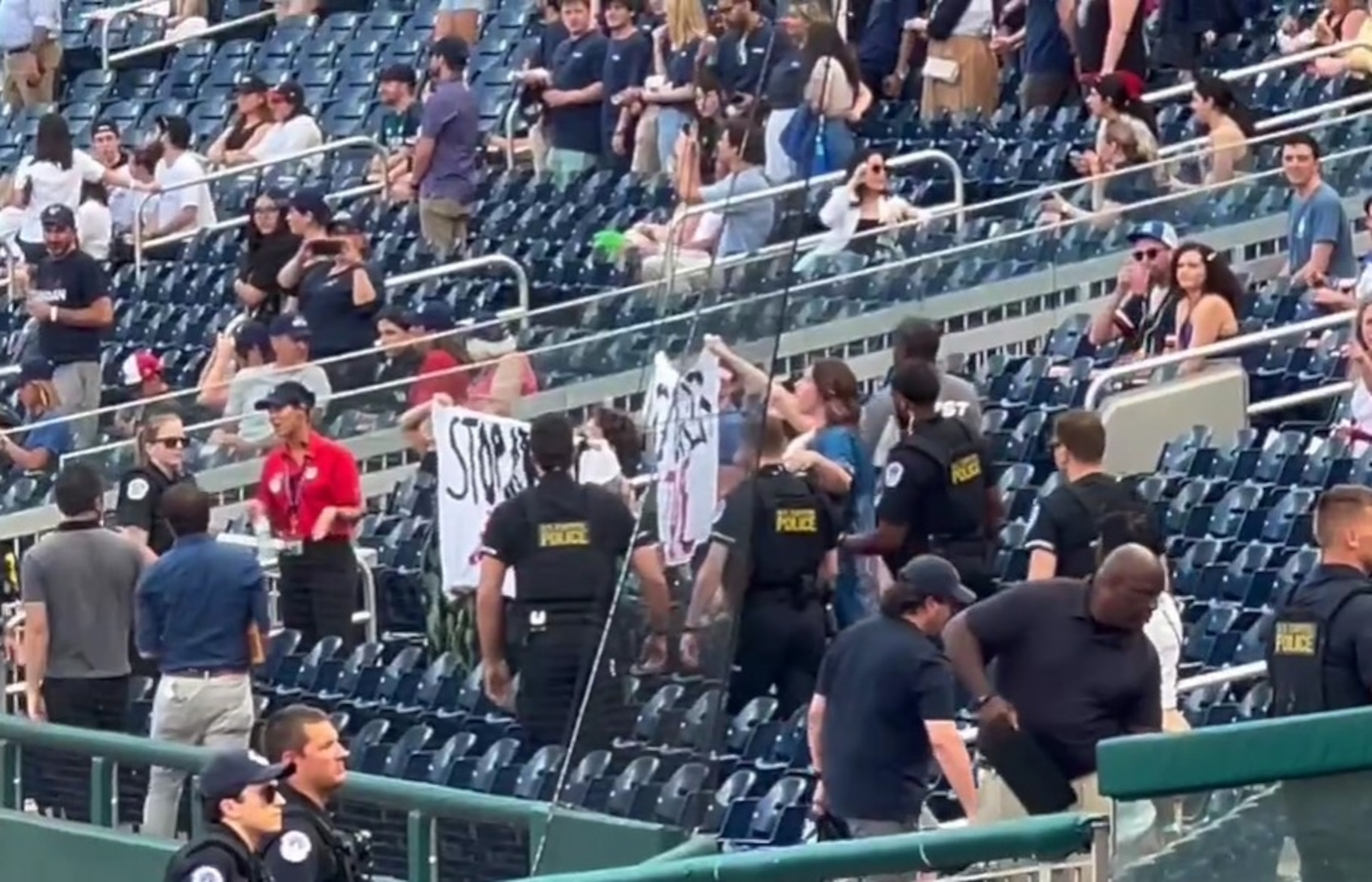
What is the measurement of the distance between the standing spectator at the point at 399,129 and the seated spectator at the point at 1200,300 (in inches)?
239

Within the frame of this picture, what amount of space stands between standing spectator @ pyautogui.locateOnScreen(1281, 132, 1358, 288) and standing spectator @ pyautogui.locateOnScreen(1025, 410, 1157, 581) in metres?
3.97

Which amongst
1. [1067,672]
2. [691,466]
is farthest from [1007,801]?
[691,466]

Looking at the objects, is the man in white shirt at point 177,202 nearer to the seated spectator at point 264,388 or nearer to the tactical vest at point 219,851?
the seated spectator at point 264,388

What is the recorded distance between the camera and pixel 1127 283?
14.9m

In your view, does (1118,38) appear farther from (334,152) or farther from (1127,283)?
(334,152)

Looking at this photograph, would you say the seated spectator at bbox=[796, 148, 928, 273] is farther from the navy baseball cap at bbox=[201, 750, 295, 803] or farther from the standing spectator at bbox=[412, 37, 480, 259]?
the navy baseball cap at bbox=[201, 750, 295, 803]

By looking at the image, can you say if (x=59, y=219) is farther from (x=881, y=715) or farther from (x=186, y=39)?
(x=881, y=715)

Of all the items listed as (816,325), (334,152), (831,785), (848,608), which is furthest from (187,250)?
(831,785)

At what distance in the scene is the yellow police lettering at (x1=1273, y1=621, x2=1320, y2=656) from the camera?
29.7ft

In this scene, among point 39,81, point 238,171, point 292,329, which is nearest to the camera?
point 292,329

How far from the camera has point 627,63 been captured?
736 inches

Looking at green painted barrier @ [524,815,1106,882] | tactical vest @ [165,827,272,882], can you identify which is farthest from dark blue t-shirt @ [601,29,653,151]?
green painted barrier @ [524,815,1106,882]

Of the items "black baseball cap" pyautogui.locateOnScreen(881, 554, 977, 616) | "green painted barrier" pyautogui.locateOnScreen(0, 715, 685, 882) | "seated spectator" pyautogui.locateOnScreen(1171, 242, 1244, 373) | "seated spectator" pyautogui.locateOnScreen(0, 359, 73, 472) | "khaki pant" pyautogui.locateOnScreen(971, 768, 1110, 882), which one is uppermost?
"seated spectator" pyautogui.locateOnScreen(1171, 242, 1244, 373)

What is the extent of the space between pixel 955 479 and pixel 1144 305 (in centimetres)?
307
